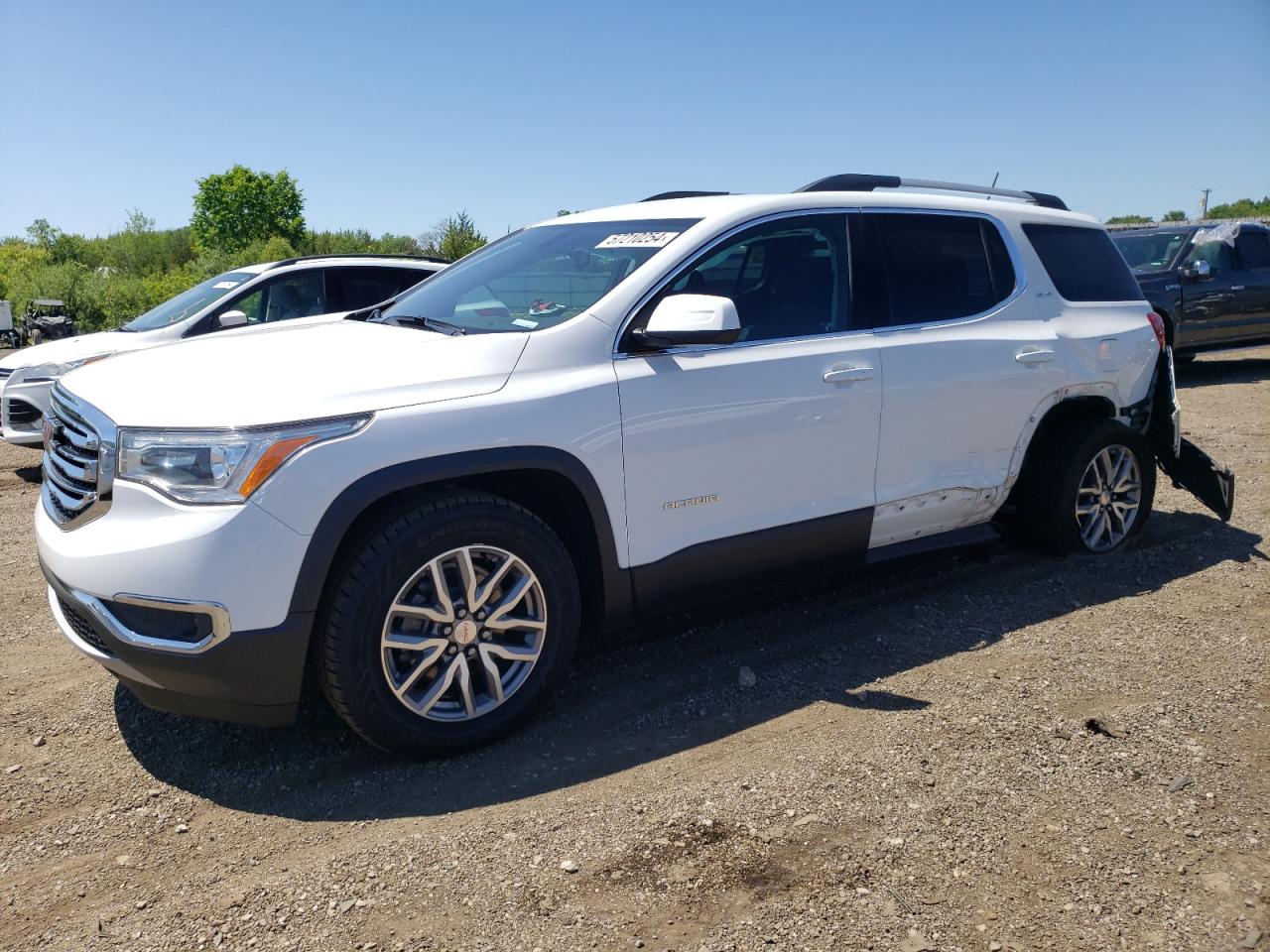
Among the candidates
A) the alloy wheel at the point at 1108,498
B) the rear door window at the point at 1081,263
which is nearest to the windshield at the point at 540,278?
the rear door window at the point at 1081,263

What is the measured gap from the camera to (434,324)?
151 inches

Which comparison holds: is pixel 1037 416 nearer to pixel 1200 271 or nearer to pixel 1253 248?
pixel 1200 271

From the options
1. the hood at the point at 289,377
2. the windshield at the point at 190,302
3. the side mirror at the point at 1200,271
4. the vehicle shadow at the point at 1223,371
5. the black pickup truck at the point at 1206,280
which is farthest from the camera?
the vehicle shadow at the point at 1223,371

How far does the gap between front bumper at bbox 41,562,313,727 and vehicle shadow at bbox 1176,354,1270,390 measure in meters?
11.6

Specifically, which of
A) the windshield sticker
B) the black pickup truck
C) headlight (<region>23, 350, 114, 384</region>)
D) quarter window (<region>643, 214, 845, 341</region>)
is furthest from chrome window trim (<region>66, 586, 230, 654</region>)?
the black pickup truck

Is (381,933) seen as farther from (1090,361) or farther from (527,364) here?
(1090,361)

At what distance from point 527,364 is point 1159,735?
250cm

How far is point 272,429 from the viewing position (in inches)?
112

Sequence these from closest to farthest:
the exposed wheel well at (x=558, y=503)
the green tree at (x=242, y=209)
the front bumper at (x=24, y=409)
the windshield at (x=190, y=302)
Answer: the exposed wheel well at (x=558, y=503) → the front bumper at (x=24, y=409) → the windshield at (x=190, y=302) → the green tree at (x=242, y=209)

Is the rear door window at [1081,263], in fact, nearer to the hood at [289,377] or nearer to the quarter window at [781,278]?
the quarter window at [781,278]

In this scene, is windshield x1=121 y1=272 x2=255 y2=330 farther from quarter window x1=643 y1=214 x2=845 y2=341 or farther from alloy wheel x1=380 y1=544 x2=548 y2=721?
alloy wheel x1=380 y1=544 x2=548 y2=721

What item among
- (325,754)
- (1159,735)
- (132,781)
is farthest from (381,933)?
(1159,735)

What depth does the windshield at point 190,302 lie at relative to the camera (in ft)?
26.9

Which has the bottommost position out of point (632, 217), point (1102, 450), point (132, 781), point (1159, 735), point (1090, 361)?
point (1159, 735)
